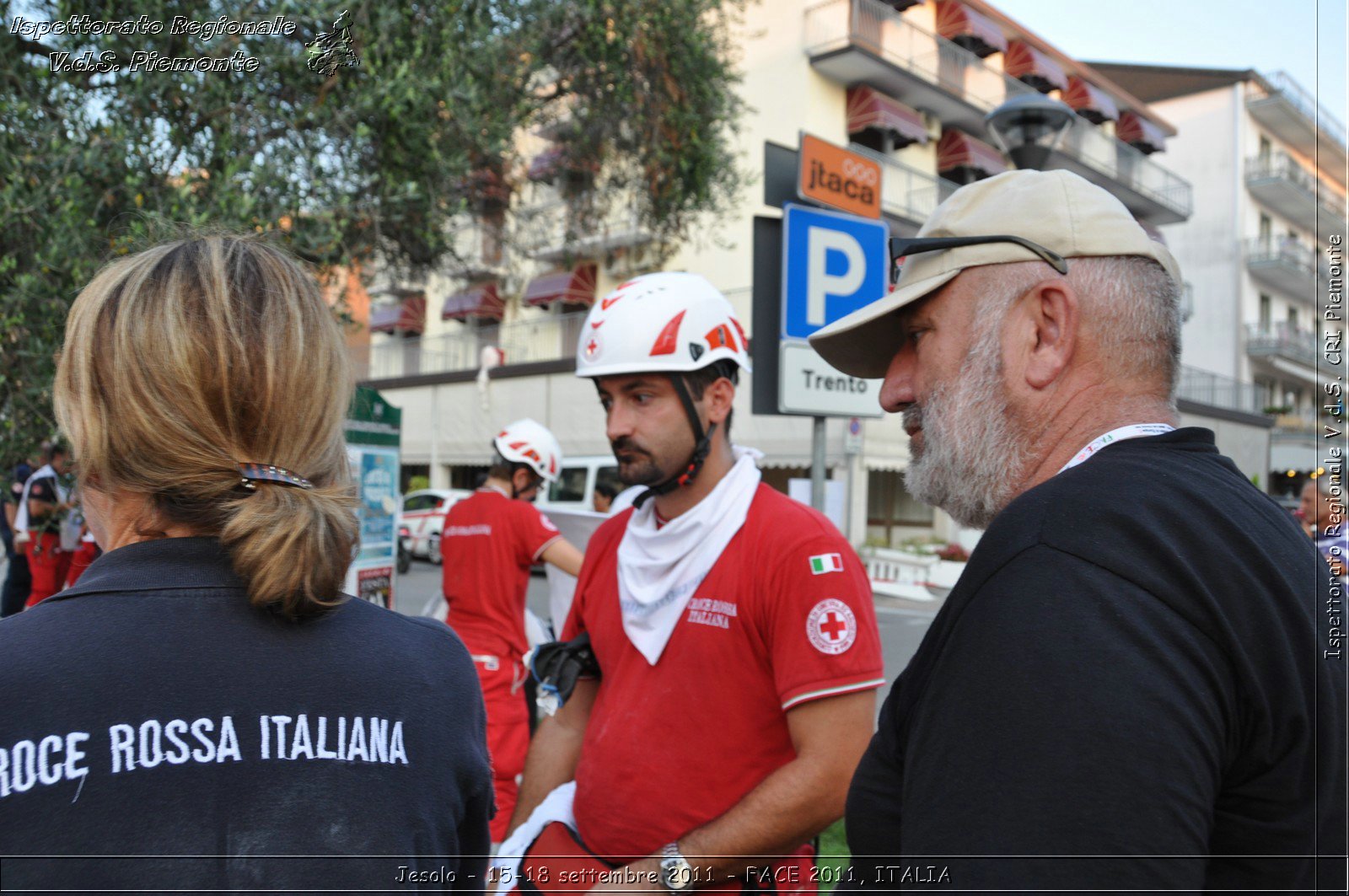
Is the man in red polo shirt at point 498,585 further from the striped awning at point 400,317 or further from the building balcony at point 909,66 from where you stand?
the striped awning at point 400,317

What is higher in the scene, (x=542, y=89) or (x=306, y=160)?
(x=542, y=89)

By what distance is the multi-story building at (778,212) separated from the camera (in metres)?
21.6

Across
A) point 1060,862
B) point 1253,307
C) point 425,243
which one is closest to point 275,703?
point 1060,862

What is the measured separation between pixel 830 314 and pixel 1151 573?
3.05 metres

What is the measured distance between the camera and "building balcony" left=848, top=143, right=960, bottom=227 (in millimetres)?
23500

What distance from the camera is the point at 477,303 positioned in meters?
27.8

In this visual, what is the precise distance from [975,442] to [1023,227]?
312mm

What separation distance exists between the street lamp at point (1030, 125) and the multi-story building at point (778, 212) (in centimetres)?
1097

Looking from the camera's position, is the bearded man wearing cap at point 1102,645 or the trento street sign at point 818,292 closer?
the bearded man wearing cap at point 1102,645

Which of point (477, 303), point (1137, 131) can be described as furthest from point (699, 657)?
point (1137, 131)

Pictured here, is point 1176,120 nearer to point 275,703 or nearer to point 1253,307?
point 1253,307

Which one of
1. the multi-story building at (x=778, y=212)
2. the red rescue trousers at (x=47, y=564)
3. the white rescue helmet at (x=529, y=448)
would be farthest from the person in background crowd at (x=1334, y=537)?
the multi-story building at (x=778, y=212)

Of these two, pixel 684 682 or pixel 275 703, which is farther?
pixel 684 682

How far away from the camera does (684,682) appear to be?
228 cm
